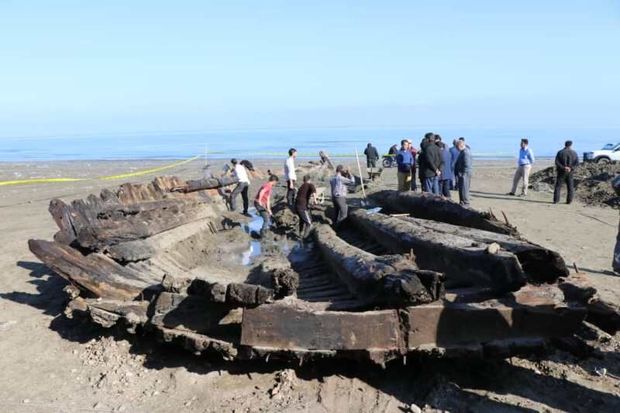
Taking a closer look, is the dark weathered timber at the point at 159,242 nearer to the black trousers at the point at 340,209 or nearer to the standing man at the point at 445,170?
the black trousers at the point at 340,209

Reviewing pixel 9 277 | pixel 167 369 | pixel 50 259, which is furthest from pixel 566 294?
pixel 9 277

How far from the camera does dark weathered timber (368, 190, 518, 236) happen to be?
27.5 ft

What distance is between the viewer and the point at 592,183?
21.2 metres

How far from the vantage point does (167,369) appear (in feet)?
19.6

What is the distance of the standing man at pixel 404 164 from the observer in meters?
16.1

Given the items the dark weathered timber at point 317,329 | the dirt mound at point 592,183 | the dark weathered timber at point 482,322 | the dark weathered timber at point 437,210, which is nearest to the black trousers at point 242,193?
the dark weathered timber at point 437,210

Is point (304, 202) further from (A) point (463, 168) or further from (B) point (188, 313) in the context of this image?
(B) point (188, 313)

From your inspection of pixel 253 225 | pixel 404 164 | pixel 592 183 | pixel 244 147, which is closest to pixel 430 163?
pixel 404 164

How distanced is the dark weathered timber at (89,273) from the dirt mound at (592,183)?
15.5m

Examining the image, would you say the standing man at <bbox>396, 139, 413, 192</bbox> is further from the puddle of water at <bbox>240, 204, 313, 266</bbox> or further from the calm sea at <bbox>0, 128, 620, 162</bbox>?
the calm sea at <bbox>0, 128, 620, 162</bbox>

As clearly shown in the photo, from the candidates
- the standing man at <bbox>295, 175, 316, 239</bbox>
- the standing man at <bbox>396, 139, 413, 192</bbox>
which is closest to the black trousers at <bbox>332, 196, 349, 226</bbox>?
the standing man at <bbox>295, 175, 316, 239</bbox>

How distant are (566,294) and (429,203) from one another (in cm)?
558

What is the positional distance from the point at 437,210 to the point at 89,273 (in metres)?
6.44

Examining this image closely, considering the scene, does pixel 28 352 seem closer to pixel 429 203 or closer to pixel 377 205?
pixel 429 203
